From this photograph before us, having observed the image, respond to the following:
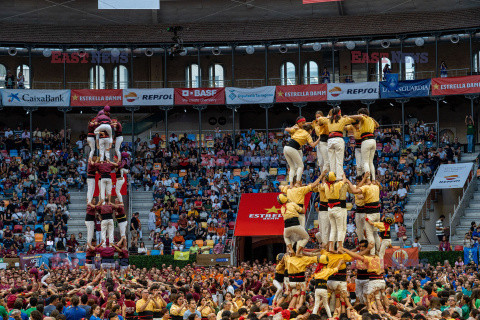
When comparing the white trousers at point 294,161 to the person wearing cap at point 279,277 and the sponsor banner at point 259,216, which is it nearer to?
the person wearing cap at point 279,277

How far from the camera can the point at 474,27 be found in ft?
136

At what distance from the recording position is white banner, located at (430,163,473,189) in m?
36.2

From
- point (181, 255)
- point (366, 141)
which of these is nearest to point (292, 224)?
point (366, 141)

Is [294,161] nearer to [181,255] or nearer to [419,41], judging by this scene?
[181,255]

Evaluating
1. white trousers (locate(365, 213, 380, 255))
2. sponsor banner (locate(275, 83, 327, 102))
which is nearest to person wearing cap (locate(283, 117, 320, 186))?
white trousers (locate(365, 213, 380, 255))

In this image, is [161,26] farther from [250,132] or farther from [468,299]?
[468,299]

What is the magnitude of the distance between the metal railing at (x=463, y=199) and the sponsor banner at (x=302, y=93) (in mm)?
9109

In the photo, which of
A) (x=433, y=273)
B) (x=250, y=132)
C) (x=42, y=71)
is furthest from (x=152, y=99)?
(x=433, y=273)

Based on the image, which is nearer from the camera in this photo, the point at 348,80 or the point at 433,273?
Answer: the point at 433,273

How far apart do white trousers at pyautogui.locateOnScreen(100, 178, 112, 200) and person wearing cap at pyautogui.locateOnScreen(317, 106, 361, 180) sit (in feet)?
25.0

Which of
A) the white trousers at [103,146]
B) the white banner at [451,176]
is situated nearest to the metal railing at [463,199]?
the white banner at [451,176]

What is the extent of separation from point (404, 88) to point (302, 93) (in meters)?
5.52

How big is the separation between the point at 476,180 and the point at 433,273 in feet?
48.8

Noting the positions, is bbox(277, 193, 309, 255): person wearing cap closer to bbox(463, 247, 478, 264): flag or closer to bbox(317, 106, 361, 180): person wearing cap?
bbox(317, 106, 361, 180): person wearing cap
